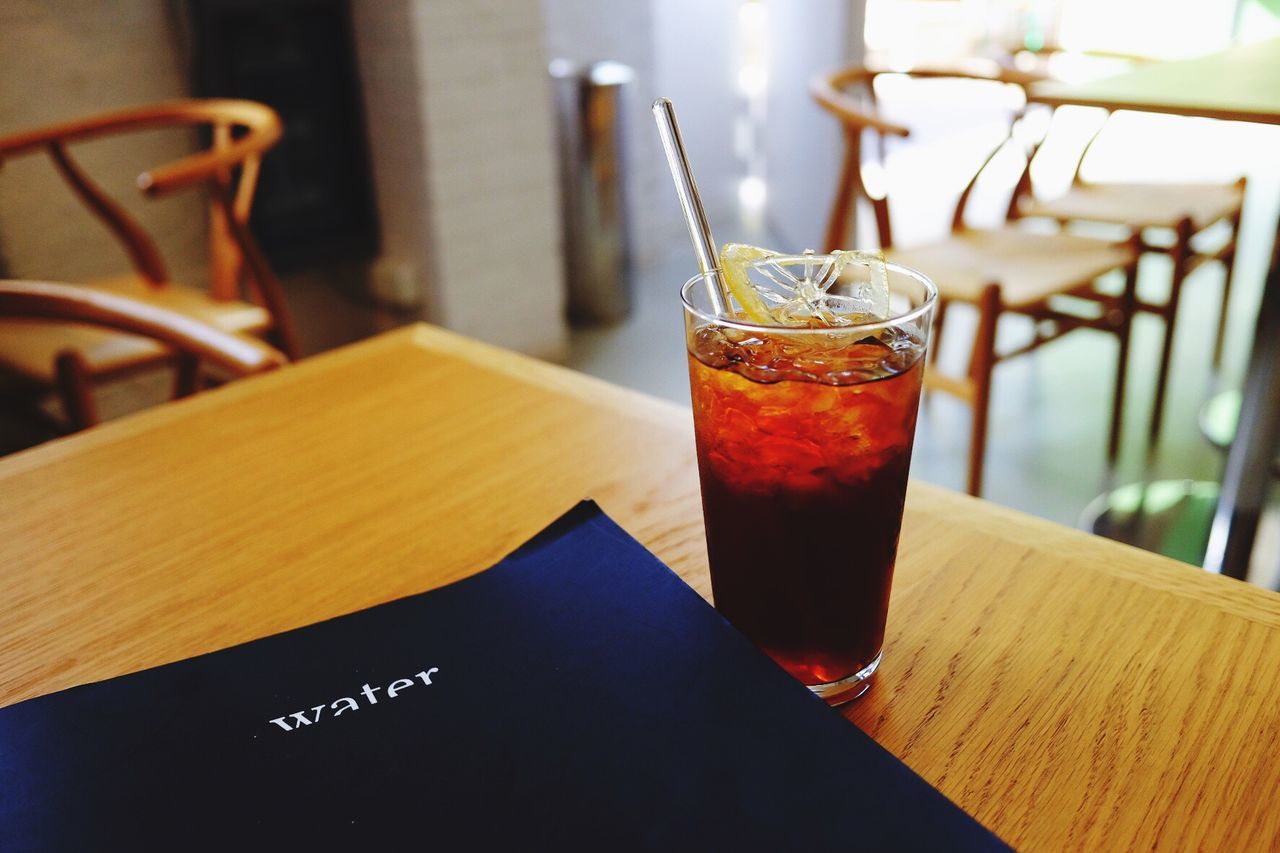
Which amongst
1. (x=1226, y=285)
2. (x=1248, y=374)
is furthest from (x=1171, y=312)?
(x=1248, y=374)

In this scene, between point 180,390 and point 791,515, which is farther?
point 180,390

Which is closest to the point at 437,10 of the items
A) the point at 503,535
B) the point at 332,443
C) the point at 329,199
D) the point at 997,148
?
the point at 329,199

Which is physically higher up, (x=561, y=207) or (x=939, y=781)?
(x=939, y=781)

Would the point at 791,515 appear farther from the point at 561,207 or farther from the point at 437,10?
the point at 561,207

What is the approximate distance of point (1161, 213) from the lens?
91.9 inches

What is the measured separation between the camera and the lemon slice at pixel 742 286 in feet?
1.53

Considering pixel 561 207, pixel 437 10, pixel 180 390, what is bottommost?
pixel 561 207

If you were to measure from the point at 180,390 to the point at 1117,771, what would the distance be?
1119 mm

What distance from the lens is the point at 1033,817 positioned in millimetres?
401

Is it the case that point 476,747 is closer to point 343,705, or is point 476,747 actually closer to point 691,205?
point 343,705

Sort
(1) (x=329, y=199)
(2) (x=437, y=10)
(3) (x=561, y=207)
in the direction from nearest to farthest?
(2) (x=437, y=10) → (1) (x=329, y=199) → (3) (x=561, y=207)

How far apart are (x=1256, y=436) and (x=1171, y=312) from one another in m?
0.82

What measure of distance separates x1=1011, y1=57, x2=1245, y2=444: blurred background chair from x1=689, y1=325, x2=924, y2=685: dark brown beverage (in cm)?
205

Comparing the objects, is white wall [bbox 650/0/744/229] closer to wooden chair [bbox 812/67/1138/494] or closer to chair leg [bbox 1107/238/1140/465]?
wooden chair [bbox 812/67/1138/494]
